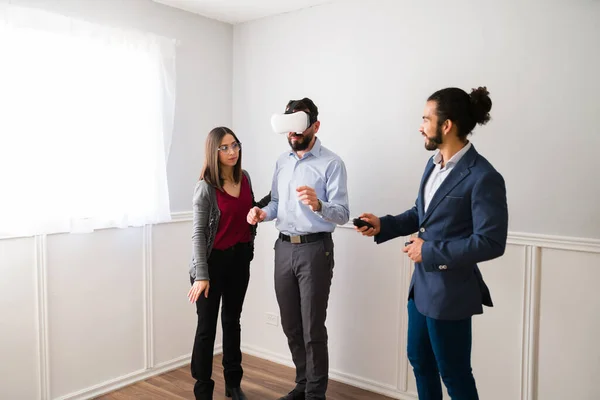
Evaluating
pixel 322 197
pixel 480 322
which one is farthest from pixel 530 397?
pixel 322 197

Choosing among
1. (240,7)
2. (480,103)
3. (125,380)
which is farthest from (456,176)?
(125,380)

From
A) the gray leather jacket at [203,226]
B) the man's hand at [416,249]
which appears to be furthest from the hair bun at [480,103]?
the gray leather jacket at [203,226]

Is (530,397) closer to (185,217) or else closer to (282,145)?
(282,145)

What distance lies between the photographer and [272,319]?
3.49 m

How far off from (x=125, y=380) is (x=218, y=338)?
0.75m

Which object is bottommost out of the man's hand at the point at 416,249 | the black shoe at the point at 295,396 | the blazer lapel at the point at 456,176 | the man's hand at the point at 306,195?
the black shoe at the point at 295,396

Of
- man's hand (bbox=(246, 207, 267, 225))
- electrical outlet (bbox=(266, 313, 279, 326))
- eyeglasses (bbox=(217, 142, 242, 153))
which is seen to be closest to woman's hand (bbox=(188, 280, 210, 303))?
man's hand (bbox=(246, 207, 267, 225))

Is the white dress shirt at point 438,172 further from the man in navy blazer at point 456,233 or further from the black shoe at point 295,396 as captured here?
the black shoe at point 295,396

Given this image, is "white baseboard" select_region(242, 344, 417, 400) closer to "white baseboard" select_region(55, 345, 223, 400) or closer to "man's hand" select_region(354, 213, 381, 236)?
"white baseboard" select_region(55, 345, 223, 400)

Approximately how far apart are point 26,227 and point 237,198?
1.05 m

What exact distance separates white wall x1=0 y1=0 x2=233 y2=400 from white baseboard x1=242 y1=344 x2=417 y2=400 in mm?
542

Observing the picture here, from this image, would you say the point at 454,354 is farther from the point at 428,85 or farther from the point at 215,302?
the point at 428,85

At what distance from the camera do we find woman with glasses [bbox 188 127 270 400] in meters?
2.49

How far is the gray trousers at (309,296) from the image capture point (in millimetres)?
2564
